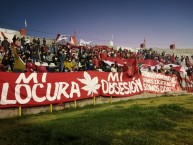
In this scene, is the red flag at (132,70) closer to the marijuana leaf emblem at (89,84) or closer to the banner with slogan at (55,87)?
the banner with slogan at (55,87)

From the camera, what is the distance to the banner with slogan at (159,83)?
2225cm

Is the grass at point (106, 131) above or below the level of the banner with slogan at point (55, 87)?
below

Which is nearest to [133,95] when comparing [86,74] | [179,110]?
[86,74]

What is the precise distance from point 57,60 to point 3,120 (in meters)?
9.28

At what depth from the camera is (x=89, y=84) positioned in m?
15.6

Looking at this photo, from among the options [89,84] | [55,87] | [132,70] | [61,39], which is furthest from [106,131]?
[61,39]

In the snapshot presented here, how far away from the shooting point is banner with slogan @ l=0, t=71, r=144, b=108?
38.0 feet

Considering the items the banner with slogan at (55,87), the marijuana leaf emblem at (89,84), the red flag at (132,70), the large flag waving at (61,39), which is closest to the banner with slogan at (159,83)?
the red flag at (132,70)

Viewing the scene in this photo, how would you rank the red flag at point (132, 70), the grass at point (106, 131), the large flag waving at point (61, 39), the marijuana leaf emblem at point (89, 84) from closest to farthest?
the grass at point (106, 131) → the marijuana leaf emblem at point (89, 84) → the red flag at point (132, 70) → the large flag waving at point (61, 39)

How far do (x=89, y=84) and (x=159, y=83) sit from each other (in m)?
10.5

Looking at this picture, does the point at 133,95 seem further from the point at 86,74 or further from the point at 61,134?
the point at 61,134

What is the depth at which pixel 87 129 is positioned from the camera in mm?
8500

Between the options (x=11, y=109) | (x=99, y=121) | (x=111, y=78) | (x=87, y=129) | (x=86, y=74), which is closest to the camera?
(x=87, y=129)

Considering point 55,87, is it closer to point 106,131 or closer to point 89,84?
point 89,84
